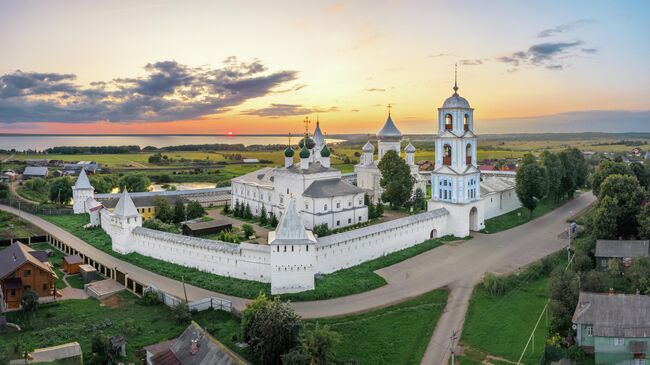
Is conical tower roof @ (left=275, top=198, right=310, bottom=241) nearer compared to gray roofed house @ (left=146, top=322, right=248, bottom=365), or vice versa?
gray roofed house @ (left=146, top=322, right=248, bottom=365)

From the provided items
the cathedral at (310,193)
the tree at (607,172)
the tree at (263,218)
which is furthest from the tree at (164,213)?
the tree at (607,172)

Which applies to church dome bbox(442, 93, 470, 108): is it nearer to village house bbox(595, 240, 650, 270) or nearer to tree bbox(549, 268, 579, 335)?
village house bbox(595, 240, 650, 270)

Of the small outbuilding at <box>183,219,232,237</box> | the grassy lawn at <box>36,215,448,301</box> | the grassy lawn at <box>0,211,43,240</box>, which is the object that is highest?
the small outbuilding at <box>183,219,232,237</box>

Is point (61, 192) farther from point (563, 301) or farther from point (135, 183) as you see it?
point (563, 301)

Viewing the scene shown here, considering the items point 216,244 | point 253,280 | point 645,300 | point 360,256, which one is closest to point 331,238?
point 360,256

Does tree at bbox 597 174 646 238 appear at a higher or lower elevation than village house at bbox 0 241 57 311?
higher

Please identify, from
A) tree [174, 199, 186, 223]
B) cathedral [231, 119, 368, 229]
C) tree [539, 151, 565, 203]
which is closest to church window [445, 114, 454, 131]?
cathedral [231, 119, 368, 229]

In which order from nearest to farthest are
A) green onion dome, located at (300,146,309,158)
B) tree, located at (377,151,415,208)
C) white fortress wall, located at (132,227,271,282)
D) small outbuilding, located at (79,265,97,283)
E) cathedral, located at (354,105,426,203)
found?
1. white fortress wall, located at (132,227,271,282)
2. small outbuilding, located at (79,265,97,283)
3. green onion dome, located at (300,146,309,158)
4. tree, located at (377,151,415,208)
5. cathedral, located at (354,105,426,203)

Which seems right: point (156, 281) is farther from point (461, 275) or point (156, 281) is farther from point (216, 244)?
point (461, 275)

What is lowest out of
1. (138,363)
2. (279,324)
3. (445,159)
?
(138,363)
